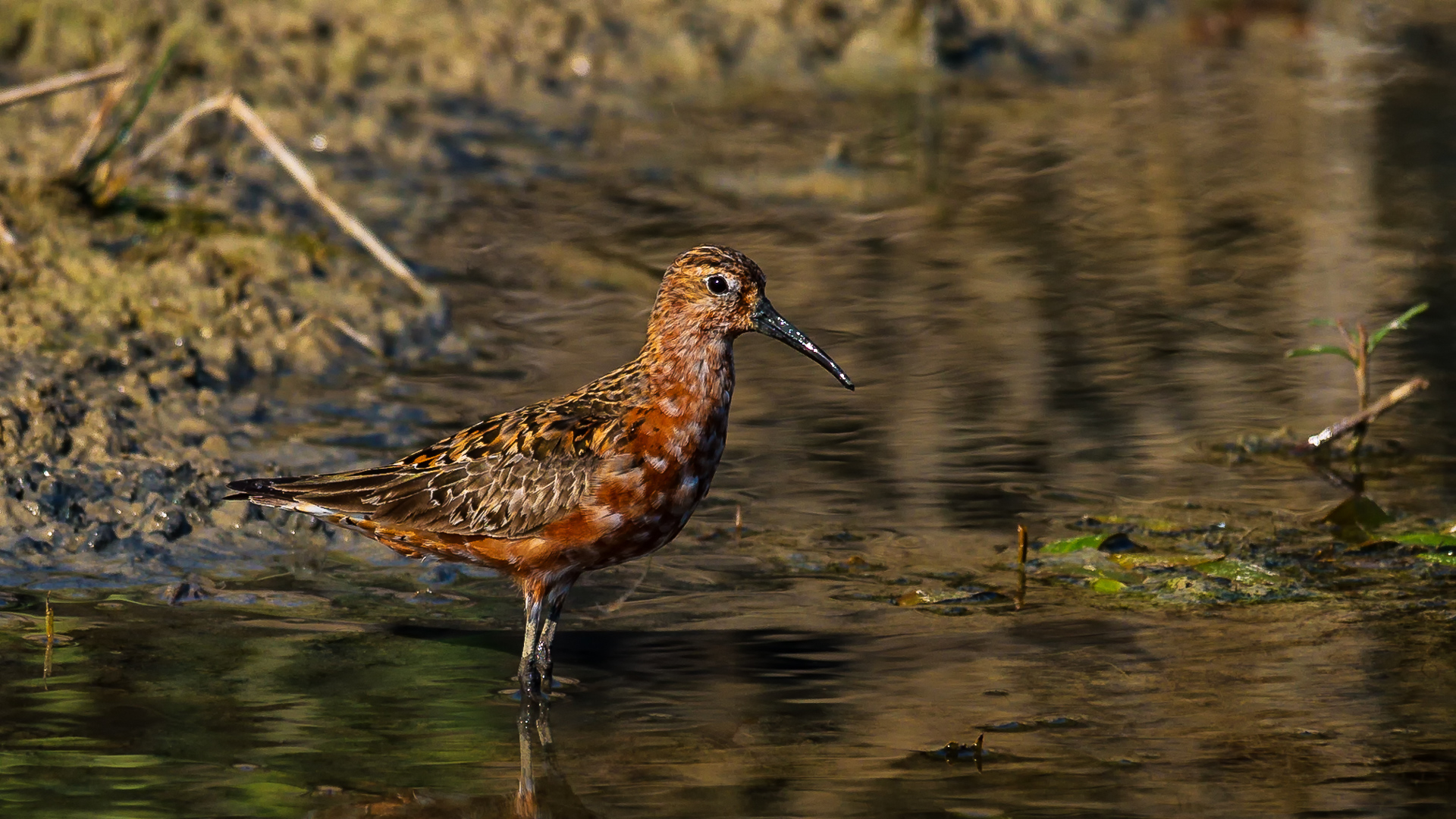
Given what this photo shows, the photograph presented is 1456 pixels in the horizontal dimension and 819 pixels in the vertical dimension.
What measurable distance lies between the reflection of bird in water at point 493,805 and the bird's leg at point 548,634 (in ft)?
2.77

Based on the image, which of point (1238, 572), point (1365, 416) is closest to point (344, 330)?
point (1238, 572)

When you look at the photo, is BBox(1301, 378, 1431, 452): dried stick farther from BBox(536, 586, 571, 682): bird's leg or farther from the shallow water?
BBox(536, 586, 571, 682): bird's leg

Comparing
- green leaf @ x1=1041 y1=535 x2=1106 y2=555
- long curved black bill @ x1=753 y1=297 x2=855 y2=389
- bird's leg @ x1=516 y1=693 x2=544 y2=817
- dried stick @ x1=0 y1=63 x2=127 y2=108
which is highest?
dried stick @ x1=0 y1=63 x2=127 y2=108

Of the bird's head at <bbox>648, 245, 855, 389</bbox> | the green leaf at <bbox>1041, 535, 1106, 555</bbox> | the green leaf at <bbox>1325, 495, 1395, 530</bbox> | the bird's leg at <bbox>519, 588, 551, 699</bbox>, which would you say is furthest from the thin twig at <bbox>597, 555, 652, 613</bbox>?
the green leaf at <bbox>1325, 495, 1395, 530</bbox>

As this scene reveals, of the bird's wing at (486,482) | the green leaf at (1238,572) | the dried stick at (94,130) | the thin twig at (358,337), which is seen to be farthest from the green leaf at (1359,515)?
the dried stick at (94,130)

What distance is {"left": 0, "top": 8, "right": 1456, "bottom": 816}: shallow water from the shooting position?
19.6ft

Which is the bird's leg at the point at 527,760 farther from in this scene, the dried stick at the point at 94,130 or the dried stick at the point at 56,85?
the dried stick at the point at 94,130

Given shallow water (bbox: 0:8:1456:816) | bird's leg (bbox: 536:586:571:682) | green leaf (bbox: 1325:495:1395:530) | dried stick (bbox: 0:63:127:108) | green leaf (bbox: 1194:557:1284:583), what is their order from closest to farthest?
1. shallow water (bbox: 0:8:1456:816)
2. bird's leg (bbox: 536:586:571:682)
3. green leaf (bbox: 1194:557:1284:583)
4. green leaf (bbox: 1325:495:1395:530)
5. dried stick (bbox: 0:63:127:108)

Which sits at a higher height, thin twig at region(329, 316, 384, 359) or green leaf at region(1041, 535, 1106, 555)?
thin twig at region(329, 316, 384, 359)

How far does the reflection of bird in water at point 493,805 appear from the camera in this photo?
5684 mm

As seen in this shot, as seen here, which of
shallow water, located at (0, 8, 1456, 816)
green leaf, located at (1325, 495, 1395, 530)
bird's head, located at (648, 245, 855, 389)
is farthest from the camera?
green leaf, located at (1325, 495, 1395, 530)

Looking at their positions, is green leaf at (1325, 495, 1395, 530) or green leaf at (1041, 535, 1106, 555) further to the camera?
green leaf at (1325, 495, 1395, 530)

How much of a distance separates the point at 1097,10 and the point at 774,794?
535 inches

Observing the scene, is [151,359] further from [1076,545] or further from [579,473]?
[1076,545]
